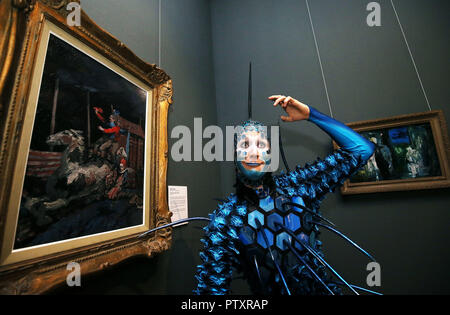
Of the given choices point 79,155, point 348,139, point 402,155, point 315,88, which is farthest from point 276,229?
point 315,88

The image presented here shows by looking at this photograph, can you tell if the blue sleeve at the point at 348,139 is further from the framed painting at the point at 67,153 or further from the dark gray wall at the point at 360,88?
the framed painting at the point at 67,153

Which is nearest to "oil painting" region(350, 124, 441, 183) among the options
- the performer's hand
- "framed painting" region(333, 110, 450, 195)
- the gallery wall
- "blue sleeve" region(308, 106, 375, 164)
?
"framed painting" region(333, 110, 450, 195)

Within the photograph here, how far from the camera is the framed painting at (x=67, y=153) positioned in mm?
451

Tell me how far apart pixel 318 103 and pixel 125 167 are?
48.1 inches

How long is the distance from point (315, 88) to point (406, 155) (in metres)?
0.66

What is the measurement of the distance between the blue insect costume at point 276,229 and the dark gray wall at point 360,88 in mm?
523

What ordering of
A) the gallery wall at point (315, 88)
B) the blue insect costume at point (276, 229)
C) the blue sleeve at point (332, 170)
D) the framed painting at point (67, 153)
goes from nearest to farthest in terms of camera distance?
the framed painting at point (67, 153) → the blue insect costume at point (276, 229) → the blue sleeve at point (332, 170) → the gallery wall at point (315, 88)

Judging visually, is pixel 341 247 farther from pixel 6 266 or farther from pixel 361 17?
pixel 361 17

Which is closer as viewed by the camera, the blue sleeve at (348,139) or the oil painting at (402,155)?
the blue sleeve at (348,139)

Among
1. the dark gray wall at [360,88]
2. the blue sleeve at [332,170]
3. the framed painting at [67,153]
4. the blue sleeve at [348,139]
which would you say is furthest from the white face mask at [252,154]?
the dark gray wall at [360,88]

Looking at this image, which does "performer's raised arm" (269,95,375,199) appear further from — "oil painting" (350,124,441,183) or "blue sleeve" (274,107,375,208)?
"oil painting" (350,124,441,183)

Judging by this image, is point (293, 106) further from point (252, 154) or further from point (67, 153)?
point (67, 153)

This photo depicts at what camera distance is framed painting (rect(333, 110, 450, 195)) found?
1.04m

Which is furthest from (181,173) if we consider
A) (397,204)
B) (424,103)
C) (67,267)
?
(424,103)
